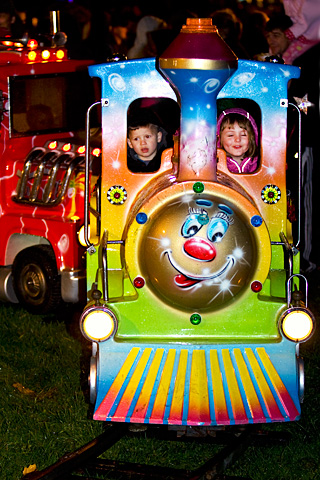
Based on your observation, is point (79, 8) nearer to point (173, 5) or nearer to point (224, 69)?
point (173, 5)

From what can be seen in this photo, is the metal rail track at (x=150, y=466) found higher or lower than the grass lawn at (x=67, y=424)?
higher

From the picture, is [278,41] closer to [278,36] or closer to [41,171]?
[278,36]

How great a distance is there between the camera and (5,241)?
6.70 m

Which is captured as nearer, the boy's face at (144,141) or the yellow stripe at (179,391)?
the yellow stripe at (179,391)

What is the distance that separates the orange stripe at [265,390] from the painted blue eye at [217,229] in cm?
70

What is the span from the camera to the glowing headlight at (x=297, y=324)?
4137mm

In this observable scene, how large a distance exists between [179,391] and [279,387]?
574 millimetres

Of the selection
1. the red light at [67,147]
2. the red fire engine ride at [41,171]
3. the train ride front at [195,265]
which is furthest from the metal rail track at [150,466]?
the red light at [67,147]

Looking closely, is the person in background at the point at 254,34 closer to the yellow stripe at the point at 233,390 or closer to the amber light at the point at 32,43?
the amber light at the point at 32,43

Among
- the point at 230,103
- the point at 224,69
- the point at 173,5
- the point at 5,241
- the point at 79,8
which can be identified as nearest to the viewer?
the point at 224,69

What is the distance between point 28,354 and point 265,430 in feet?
7.10

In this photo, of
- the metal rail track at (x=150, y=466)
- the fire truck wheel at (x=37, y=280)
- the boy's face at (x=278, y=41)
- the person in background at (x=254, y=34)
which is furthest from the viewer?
the person in background at (x=254, y=34)

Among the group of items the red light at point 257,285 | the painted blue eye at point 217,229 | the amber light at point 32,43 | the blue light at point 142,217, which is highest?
the amber light at point 32,43

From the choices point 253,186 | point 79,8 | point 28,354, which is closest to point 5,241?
point 28,354
